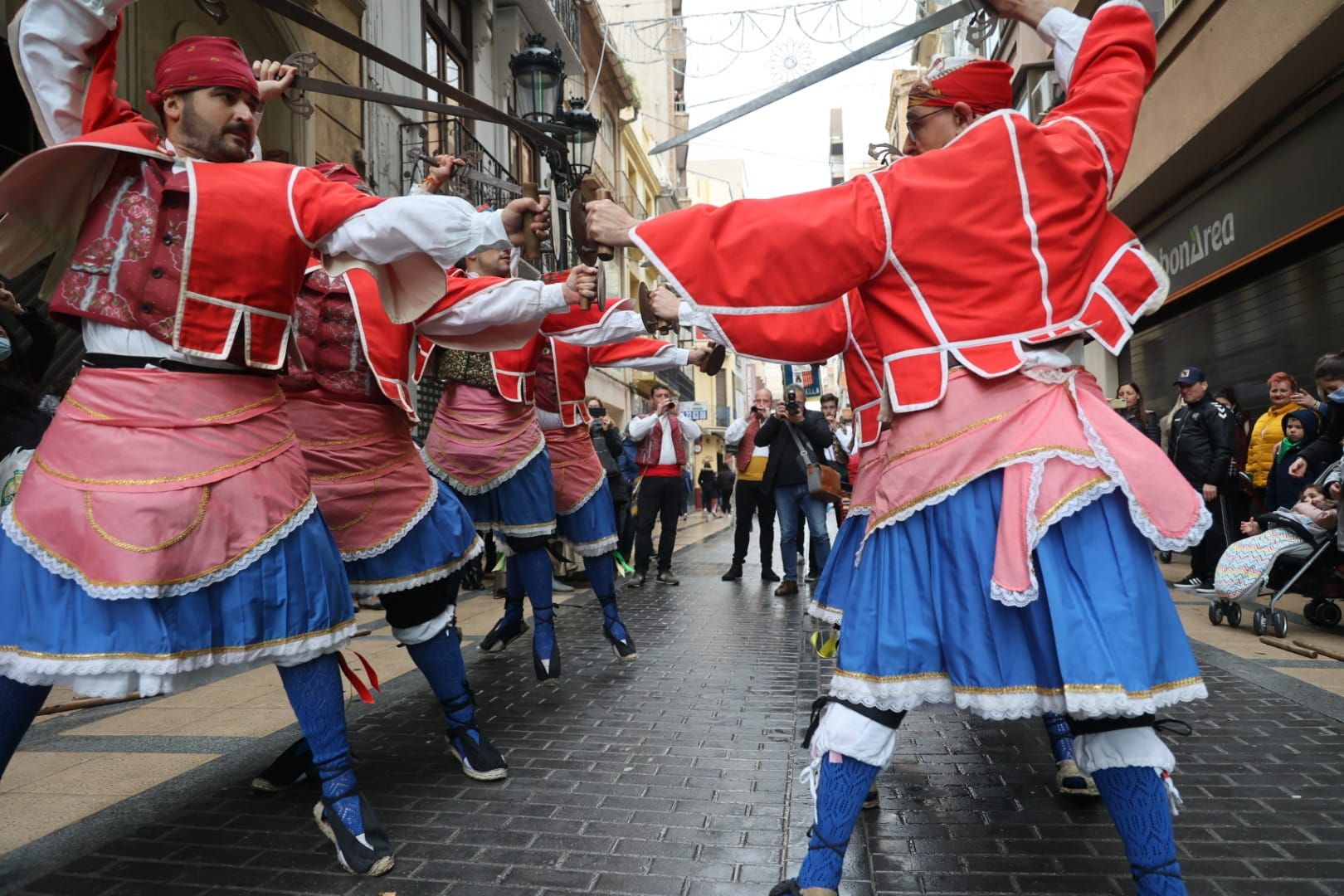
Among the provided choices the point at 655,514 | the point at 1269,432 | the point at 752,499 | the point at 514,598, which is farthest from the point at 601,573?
the point at 1269,432

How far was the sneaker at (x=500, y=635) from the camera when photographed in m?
6.13

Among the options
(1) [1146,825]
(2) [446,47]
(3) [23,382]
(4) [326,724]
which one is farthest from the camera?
(2) [446,47]

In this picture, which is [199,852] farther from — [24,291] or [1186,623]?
[1186,623]

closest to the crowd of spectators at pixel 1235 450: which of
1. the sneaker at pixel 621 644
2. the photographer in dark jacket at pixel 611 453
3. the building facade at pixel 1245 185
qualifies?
the building facade at pixel 1245 185

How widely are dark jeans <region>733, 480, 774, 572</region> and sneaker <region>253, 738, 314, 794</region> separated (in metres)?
7.13

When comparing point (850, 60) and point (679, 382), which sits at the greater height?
point (679, 382)

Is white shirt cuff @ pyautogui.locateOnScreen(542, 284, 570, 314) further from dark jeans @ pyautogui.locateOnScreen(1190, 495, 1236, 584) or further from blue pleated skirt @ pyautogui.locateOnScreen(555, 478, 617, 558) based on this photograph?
dark jeans @ pyautogui.locateOnScreen(1190, 495, 1236, 584)

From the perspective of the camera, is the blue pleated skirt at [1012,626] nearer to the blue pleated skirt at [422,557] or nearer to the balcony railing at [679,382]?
the blue pleated skirt at [422,557]

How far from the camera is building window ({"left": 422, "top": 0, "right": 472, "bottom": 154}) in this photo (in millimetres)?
12422

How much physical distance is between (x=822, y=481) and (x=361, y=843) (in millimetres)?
6821

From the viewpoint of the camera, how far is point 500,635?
6.16 meters

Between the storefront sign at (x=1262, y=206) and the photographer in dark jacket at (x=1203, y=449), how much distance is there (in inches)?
76.7

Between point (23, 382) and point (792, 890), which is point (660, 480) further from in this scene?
point (792, 890)

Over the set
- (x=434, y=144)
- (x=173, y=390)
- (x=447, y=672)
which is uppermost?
(x=434, y=144)
